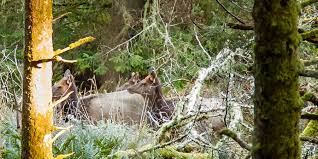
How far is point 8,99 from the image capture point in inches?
277

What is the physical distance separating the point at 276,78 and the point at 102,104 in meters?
6.65

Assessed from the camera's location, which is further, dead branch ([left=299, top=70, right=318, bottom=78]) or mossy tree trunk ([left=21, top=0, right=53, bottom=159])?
mossy tree trunk ([left=21, top=0, right=53, bottom=159])

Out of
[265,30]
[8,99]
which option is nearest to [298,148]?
[265,30]

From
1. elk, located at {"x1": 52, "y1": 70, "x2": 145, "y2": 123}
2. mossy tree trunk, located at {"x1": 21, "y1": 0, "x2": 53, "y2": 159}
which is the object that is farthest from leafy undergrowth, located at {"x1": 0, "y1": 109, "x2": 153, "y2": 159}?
elk, located at {"x1": 52, "y1": 70, "x2": 145, "y2": 123}

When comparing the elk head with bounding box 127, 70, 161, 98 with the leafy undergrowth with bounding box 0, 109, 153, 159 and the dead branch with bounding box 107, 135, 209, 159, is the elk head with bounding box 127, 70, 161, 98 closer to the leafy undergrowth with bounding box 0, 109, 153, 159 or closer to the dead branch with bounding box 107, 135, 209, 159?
the leafy undergrowth with bounding box 0, 109, 153, 159

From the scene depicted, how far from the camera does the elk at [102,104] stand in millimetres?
7730

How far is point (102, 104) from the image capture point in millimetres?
7891

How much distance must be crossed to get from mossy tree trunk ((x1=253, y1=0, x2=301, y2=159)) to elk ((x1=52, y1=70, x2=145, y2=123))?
617 centimetres

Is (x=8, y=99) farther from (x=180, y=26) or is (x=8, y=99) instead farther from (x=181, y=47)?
(x=180, y=26)

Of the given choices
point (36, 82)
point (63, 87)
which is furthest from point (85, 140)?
point (63, 87)

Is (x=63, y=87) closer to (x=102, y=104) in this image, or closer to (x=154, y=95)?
(x=102, y=104)

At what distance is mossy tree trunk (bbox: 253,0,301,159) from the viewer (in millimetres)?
1330

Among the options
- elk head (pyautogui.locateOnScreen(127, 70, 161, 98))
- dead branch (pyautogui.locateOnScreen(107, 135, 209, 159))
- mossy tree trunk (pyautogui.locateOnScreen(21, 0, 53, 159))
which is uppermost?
mossy tree trunk (pyautogui.locateOnScreen(21, 0, 53, 159))

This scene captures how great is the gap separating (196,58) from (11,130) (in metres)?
7.22
